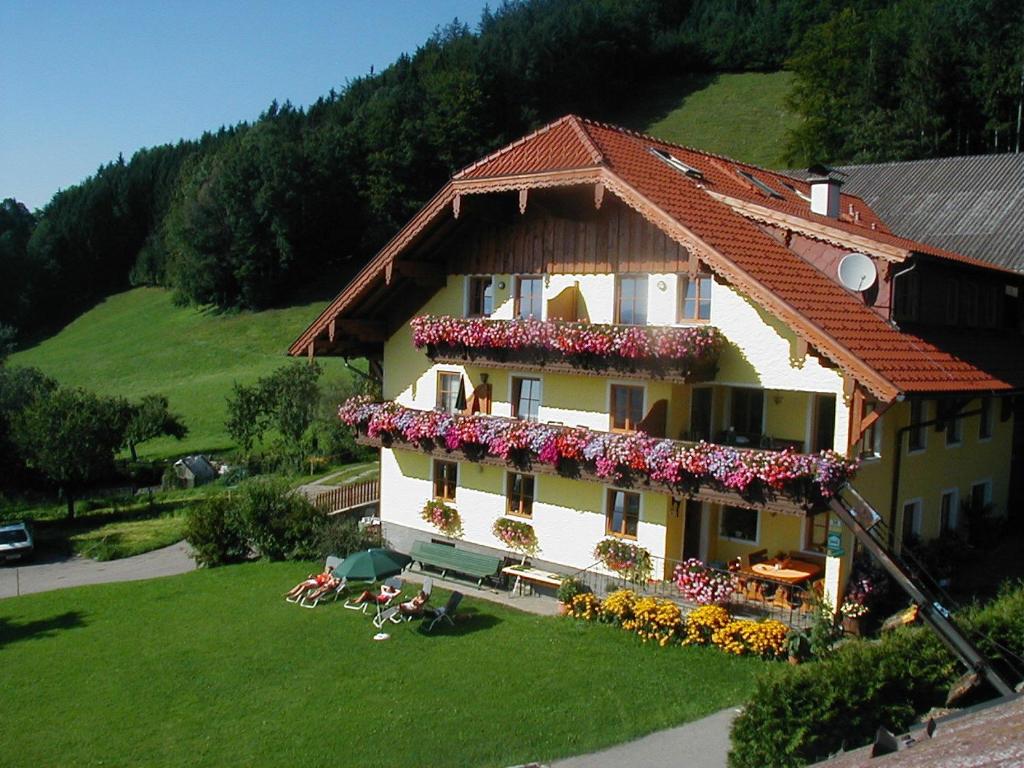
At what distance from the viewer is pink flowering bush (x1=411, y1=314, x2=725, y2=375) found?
63.5 ft

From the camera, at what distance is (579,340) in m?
20.9

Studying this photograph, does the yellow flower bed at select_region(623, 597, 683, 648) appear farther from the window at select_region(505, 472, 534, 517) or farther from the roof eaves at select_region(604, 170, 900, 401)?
the roof eaves at select_region(604, 170, 900, 401)

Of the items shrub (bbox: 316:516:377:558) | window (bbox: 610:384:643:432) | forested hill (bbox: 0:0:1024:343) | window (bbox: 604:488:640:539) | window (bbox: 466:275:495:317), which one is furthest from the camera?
forested hill (bbox: 0:0:1024:343)

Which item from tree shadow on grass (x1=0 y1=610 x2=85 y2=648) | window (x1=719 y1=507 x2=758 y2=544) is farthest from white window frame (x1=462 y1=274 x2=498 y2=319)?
tree shadow on grass (x1=0 y1=610 x2=85 y2=648)

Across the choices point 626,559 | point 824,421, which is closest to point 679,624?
point 626,559

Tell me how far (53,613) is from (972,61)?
60.2m

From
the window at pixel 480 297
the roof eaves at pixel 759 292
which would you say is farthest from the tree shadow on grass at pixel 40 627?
the roof eaves at pixel 759 292

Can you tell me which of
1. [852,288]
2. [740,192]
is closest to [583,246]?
[740,192]

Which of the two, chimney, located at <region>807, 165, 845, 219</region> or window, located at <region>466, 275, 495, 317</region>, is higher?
chimney, located at <region>807, 165, 845, 219</region>

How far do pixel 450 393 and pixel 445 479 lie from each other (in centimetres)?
221

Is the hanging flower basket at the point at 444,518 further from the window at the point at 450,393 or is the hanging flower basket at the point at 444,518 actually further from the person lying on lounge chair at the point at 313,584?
the person lying on lounge chair at the point at 313,584

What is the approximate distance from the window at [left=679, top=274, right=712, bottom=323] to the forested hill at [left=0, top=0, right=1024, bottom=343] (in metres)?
41.5

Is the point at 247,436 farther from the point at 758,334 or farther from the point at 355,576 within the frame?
the point at 758,334

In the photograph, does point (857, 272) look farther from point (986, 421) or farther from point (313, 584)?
point (313, 584)
